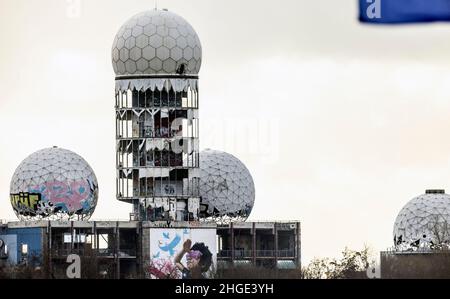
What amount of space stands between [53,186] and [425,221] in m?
28.8

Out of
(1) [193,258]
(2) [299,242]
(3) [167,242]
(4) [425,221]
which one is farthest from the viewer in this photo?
(4) [425,221]

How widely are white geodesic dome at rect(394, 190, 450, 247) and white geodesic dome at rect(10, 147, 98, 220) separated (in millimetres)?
24425

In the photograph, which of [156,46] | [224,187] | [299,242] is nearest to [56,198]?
[156,46]

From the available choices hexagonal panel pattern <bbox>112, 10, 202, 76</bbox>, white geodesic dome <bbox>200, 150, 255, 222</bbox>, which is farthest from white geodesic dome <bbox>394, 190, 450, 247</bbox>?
hexagonal panel pattern <bbox>112, 10, 202, 76</bbox>

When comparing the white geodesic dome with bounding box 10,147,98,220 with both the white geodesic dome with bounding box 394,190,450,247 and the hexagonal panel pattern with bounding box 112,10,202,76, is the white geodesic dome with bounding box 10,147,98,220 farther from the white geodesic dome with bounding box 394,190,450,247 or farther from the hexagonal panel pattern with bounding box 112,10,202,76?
the white geodesic dome with bounding box 394,190,450,247

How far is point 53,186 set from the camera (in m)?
136

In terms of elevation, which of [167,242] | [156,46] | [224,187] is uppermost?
[156,46]

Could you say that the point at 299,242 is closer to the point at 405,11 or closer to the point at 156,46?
the point at 156,46

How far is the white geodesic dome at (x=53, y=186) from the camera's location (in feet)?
445

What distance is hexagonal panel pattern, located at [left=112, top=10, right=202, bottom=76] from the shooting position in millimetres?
132750

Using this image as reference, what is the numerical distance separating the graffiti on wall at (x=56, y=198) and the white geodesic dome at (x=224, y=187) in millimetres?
12366

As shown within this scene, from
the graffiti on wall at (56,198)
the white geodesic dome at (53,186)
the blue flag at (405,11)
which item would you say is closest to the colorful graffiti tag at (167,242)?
the graffiti on wall at (56,198)

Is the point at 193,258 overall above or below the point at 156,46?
below
